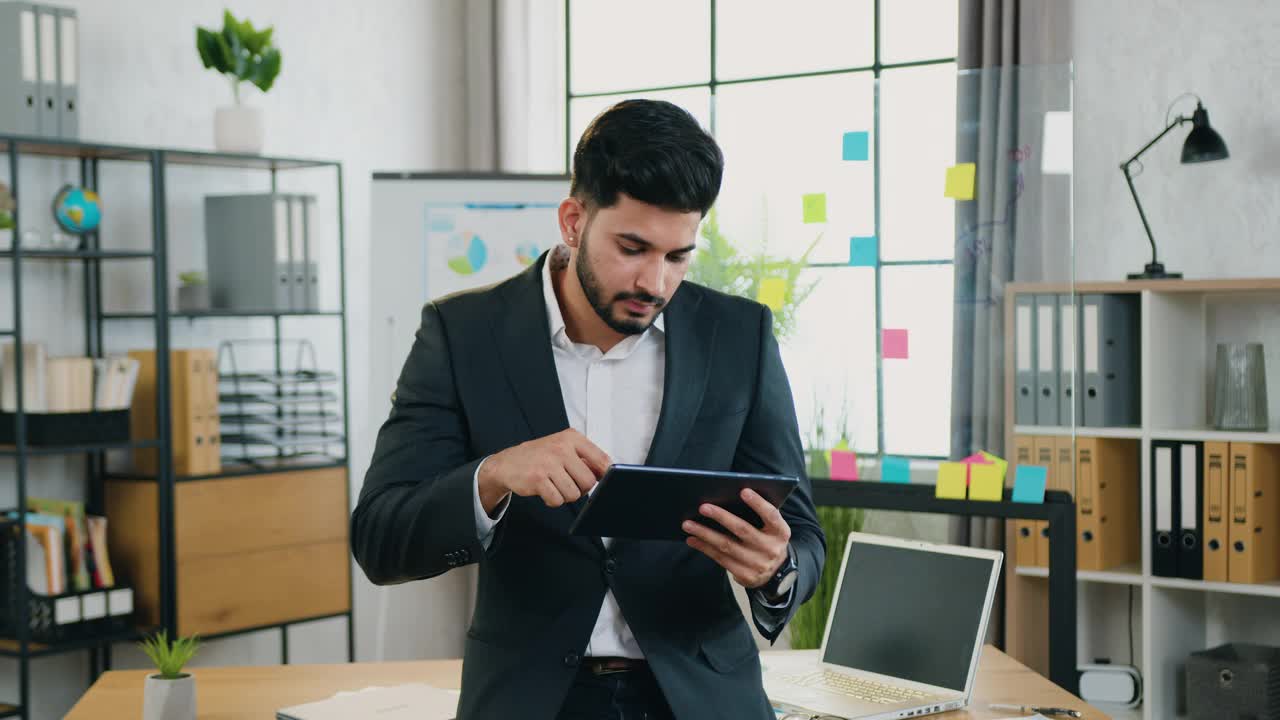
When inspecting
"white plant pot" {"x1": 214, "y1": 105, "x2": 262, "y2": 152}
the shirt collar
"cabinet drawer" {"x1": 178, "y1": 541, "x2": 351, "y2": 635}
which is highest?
"white plant pot" {"x1": 214, "y1": 105, "x2": 262, "y2": 152}

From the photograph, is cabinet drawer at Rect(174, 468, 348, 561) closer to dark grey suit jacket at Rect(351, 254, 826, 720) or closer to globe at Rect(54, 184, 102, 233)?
globe at Rect(54, 184, 102, 233)

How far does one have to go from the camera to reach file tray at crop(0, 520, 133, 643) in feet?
11.5

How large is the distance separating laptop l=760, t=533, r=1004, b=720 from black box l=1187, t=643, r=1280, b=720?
1714 millimetres

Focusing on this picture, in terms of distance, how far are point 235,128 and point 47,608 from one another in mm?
1557

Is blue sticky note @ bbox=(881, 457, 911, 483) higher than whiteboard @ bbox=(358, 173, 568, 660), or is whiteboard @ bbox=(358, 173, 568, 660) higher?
whiteboard @ bbox=(358, 173, 568, 660)

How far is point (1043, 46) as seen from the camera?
3.97 metres

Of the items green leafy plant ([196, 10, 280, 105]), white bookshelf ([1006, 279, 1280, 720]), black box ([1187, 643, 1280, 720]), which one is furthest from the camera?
green leafy plant ([196, 10, 280, 105])

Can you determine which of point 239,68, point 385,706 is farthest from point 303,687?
point 239,68

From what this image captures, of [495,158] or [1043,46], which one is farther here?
[495,158]

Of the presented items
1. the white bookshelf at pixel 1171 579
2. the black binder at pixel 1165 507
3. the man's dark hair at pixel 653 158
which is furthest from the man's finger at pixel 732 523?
the black binder at pixel 1165 507

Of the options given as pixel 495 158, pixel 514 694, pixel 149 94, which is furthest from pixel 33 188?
pixel 514 694

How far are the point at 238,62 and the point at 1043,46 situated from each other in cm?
255

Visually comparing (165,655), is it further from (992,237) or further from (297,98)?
(297,98)

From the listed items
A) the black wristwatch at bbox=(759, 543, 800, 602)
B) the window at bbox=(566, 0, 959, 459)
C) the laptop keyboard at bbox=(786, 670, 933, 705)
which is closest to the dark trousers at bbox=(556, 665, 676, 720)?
the black wristwatch at bbox=(759, 543, 800, 602)
